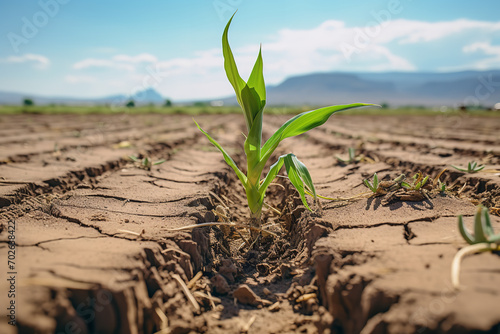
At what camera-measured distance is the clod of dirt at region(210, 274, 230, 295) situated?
1423 mm

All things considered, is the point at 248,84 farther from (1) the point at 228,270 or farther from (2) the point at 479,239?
(2) the point at 479,239

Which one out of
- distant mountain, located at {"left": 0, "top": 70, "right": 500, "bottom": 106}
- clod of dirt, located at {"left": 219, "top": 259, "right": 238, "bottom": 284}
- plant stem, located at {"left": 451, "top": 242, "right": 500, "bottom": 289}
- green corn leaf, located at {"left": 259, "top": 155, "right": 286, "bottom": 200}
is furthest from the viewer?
distant mountain, located at {"left": 0, "top": 70, "right": 500, "bottom": 106}

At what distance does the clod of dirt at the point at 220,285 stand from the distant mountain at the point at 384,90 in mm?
99003

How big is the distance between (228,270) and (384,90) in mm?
155342

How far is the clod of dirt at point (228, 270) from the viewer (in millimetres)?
1527

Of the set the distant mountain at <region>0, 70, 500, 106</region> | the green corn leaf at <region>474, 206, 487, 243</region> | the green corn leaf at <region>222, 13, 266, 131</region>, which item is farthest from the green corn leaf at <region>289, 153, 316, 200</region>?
the distant mountain at <region>0, 70, 500, 106</region>

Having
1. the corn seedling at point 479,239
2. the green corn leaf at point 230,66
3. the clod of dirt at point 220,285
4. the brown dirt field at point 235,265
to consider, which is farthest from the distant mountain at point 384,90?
the corn seedling at point 479,239

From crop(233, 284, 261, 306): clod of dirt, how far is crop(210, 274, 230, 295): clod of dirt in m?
0.07

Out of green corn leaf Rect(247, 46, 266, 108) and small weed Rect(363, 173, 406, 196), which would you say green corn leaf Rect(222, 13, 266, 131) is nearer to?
green corn leaf Rect(247, 46, 266, 108)

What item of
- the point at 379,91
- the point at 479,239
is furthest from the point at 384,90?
the point at 479,239

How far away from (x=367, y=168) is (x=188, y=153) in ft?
6.86

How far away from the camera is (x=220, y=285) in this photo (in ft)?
4.68

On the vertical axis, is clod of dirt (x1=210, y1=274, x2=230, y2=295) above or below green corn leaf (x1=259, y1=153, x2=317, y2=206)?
below

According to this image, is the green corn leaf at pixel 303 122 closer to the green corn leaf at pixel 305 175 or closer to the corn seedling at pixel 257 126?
the corn seedling at pixel 257 126
